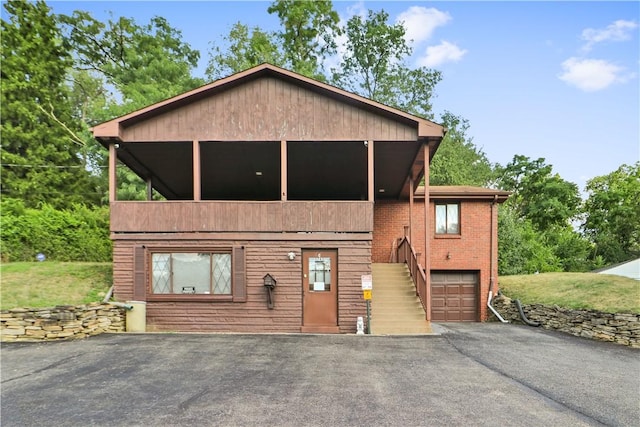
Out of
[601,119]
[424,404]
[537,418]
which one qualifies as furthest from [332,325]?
[601,119]

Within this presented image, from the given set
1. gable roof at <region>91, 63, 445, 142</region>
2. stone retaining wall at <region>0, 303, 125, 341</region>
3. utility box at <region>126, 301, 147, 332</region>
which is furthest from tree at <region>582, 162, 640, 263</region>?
stone retaining wall at <region>0, 303, 125, 341</region>

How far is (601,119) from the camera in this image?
24.3 m

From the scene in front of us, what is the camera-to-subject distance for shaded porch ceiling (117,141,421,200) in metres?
11.5

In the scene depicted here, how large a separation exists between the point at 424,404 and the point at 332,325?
5.22m

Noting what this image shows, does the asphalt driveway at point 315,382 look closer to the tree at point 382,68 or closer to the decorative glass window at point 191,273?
the decorative glass window at point 191,273

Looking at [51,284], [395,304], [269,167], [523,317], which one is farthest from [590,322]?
[51,284]

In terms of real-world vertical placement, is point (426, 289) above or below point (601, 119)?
below

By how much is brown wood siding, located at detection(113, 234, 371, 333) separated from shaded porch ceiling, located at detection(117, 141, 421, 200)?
10.00 feet

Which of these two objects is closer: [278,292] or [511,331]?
[278,292]

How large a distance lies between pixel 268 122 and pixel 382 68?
77.2 feet

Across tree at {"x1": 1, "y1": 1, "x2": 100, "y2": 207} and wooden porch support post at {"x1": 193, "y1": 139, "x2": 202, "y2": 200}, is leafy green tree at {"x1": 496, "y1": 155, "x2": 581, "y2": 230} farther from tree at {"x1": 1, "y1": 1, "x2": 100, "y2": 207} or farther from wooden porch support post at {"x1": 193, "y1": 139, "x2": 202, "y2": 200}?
tree at {"x1": 1, "y1": 1, "x2": 100, "y2": 207}

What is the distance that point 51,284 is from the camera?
10.8m

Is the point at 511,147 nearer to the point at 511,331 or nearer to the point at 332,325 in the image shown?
the point at 511,331

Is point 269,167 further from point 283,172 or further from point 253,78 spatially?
point 253,78
